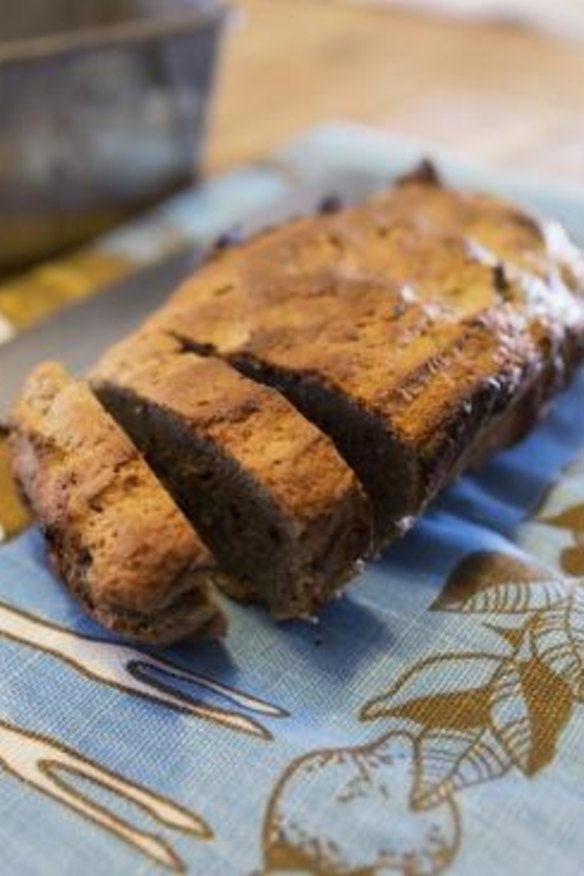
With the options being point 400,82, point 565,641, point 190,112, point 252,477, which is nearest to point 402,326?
point 252,477

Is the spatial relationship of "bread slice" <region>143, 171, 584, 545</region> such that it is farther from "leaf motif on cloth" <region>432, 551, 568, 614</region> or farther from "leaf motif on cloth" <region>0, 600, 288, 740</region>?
"leaf motif on cloth" <region>0, 600, 288, 740</region>

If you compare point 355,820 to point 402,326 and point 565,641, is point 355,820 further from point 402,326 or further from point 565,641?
point 402,326

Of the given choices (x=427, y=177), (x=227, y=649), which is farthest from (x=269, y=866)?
(x=427, y=177)

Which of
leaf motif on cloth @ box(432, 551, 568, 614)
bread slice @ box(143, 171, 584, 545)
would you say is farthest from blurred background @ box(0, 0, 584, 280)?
leaf motif on cloth @ box(432, 551, 568, 614)

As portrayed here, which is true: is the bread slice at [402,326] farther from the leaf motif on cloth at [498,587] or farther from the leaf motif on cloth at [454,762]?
the leaf motif on cloth at [454,762]

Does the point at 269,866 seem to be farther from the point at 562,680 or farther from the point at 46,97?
the point at 46,97
